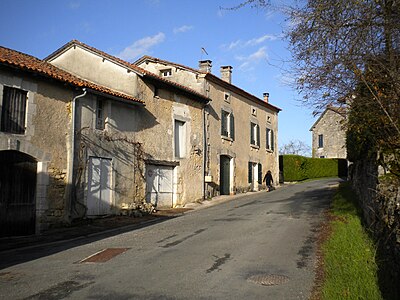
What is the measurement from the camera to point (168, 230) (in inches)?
452

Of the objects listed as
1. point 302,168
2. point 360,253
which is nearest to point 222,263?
point 360,253

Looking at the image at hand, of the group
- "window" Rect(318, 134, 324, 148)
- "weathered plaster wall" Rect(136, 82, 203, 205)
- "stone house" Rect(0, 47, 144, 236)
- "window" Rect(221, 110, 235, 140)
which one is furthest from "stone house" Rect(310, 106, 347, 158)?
"stone house" Rect(0, 47, 144, 236)

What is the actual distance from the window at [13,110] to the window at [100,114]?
3.14 meters

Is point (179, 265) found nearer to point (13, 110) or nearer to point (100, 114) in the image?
point (13, 110)

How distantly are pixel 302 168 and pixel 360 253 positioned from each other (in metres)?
30.3

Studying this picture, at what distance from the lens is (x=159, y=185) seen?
711 inches

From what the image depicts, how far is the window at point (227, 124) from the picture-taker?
2327 cm

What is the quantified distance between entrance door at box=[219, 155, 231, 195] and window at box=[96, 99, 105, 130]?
31.8 feet

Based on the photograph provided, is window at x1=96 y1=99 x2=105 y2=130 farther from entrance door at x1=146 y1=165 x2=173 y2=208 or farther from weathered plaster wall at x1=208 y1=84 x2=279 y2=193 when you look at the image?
weathered plaster wall at x1=208 y1=84 x2=279 y2=193

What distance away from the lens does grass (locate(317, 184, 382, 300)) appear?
214 inches

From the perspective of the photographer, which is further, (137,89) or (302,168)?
(302,168)

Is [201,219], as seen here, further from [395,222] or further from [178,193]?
[395,222]

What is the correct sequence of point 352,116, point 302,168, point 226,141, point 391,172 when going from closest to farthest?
point 391,172, point 352,116, point 226,141, point 302,168

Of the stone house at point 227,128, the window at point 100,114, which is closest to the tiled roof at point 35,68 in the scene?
the window at point 100,114
